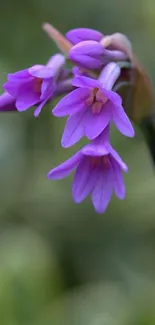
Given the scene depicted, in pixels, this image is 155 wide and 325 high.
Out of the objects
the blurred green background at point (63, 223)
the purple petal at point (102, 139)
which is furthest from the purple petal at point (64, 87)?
the blurred green background at point (63, 223)

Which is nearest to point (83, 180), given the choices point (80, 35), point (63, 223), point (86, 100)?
point (86, 100)

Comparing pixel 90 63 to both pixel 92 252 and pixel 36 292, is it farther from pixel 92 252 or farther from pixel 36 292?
pixel 92 252

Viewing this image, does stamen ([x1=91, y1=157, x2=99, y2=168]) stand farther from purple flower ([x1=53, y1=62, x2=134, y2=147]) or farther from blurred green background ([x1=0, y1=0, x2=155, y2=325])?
blurred green background ([x1=0, y1=0, x2=155, y2=325])

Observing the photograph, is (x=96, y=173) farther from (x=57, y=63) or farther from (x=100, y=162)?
(x=57, y=63)

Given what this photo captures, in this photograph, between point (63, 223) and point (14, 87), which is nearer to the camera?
point (14, 87)

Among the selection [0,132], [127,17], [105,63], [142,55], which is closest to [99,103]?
[105,63]

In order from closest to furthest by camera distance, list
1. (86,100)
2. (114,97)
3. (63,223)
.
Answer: (114,97) < (86,100) < (63,223)
